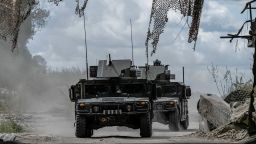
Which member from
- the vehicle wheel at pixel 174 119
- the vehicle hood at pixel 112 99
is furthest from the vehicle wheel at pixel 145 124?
the vehicle wheel at pixel 174 119

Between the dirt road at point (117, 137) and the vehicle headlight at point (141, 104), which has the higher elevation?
the vehicle headlight at point (141, 104)

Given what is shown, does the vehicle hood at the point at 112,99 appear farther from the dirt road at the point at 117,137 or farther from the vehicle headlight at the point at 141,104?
the dirt road at the point at 117,137

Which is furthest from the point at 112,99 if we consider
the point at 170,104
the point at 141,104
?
the point at 170,104

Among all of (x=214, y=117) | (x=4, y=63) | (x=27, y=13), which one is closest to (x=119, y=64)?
(x=214, y=117)

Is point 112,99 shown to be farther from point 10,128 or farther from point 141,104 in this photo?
point 10,128

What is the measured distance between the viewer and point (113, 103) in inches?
944

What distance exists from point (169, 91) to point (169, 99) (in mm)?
1068

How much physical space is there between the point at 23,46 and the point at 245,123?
72.0 m

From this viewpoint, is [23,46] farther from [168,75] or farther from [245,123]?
[245,123]

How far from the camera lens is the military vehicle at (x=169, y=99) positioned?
29719 mm

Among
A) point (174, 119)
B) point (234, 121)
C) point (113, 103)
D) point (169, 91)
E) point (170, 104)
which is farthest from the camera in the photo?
point (169, 91)

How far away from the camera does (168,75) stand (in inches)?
1259

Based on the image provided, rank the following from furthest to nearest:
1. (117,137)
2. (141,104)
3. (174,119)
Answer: (174,119) < (117,137) < (141,104)

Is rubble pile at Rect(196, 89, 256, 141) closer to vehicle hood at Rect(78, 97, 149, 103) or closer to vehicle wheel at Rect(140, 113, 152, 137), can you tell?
vehicle wheel at Rect(140, 113, 152, 137)
